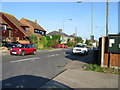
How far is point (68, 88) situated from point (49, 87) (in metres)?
0.75

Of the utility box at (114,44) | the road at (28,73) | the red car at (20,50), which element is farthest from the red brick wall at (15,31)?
the utility box at (114,44)

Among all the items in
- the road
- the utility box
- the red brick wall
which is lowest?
the road

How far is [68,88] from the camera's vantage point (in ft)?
17.3

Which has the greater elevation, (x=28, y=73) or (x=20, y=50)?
(x=20, y=50)

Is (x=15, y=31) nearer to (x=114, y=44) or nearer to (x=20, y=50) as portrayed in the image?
(x=20, y=50)

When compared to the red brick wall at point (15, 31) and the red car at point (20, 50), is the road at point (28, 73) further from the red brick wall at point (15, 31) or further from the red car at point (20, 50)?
the red brick wall at point (15, 31)

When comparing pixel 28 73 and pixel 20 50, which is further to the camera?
pixel 20 50

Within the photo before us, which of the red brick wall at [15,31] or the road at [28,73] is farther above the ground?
the red brick wall at [15,31]

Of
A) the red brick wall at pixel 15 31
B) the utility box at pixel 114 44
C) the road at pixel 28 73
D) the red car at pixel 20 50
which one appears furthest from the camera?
the red brick wall at pixel 15 31

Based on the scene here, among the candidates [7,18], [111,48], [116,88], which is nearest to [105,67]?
[111,48]

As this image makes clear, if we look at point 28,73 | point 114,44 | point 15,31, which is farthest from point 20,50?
point 15,31

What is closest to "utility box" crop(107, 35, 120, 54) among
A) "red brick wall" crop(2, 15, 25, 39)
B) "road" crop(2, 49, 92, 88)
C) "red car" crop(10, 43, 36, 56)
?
"road" crop(2, 49, 92, 88)

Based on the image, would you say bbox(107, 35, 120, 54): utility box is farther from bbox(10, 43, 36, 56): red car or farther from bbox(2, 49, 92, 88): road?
Answer: bbox(10, 43, 36, 56): red car

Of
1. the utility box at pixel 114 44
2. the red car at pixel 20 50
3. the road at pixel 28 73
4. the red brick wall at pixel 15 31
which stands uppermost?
the red brick wall at pixel 15 31
